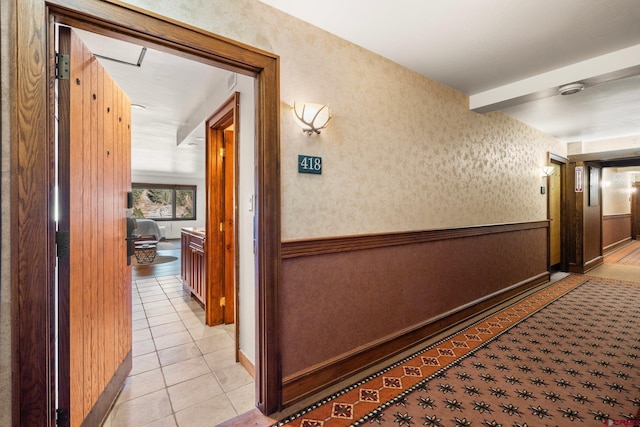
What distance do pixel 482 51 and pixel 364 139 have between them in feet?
3.98

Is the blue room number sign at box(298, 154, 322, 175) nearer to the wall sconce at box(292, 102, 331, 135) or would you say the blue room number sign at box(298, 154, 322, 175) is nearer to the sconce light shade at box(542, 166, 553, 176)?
the wall sconce at box(292, 102, 331, 135)

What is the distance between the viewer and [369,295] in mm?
2361

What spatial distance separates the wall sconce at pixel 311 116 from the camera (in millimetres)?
1911

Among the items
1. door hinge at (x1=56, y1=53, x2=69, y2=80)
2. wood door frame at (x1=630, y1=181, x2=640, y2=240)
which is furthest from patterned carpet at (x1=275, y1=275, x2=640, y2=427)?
wood door frame at (x1=630, y1=181, x2=640, y2=240)

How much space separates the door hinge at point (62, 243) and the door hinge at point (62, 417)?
28.8 inches

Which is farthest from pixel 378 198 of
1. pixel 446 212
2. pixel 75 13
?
pixel 75 13

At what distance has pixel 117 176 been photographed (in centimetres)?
203

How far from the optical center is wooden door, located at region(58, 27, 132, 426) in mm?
1377

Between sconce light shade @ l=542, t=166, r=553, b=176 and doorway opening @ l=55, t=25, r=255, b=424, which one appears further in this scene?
sconce light shade @ l=542, t=166, r=553, b=176

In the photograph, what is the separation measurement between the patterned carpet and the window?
1135 centimetres

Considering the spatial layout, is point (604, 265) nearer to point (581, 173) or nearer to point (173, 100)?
point (581, 173)

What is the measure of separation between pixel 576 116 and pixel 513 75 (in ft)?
7.28

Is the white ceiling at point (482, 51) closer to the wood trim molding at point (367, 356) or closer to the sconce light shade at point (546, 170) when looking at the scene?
the sconce light shade at point (546, 170)

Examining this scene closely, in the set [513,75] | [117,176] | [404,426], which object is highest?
[513,75]
